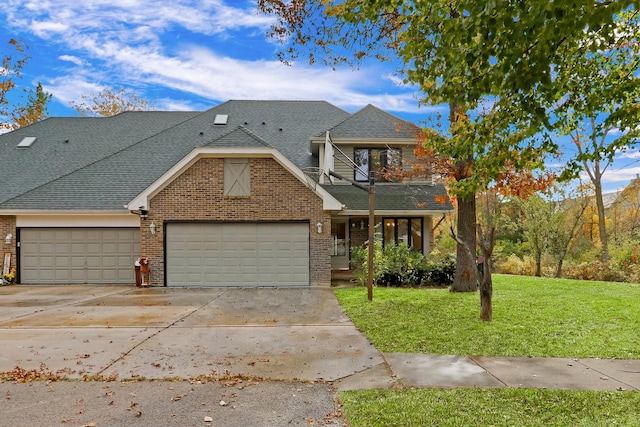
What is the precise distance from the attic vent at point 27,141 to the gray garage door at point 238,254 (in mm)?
9924

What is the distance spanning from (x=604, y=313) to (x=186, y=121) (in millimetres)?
17654

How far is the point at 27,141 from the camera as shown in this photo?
19.3 meters

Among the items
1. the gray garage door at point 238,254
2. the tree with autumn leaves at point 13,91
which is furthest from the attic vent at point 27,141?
the gray garage door at point 238,254

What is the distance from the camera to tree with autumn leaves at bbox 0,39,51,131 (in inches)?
896

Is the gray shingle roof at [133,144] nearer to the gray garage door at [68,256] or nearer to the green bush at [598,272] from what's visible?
the gray garage door at [68,256]

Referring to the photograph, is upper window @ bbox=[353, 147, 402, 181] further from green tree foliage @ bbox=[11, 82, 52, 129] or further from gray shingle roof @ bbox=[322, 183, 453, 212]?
green tree foliage @ bbox=[11, 82, 52, 129]

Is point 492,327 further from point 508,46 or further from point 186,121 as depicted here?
point 186,121

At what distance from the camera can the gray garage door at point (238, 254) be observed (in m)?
14.4

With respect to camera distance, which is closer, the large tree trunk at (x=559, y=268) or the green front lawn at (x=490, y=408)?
the green front lawn at (x=490, y=408)

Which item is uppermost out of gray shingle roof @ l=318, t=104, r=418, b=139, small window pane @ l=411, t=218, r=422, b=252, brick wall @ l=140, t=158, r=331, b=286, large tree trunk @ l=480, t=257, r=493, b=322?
gray shingle roof @ l=318, t=104, r=418, b=139

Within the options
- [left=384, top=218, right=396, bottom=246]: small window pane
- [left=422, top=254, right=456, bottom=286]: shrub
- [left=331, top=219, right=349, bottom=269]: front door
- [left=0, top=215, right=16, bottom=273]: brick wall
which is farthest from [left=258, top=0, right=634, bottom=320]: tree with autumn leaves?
[left=0, top=215, right=16, bottom=273]: brick wall

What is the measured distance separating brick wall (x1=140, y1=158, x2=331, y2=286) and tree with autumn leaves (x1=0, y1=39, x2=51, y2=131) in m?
15.8

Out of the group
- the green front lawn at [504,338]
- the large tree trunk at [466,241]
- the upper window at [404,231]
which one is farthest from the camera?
the upper window at [404,231]

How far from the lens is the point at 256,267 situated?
14398 millimetres
